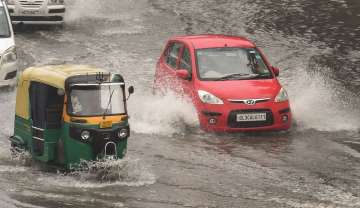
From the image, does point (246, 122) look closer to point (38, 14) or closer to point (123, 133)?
point (123, 133)

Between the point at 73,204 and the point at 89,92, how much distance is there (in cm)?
205

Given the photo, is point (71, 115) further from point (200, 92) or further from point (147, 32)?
point (147, 32)

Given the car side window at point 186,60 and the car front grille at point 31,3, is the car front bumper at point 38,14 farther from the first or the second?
the car side window at point 186,60

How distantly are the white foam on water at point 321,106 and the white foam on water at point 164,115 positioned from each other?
2.19 m

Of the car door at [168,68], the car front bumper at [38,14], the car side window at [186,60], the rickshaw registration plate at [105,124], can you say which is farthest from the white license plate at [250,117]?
the car front bumper at [38,14]

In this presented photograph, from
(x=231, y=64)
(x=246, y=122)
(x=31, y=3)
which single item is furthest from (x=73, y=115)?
(x=31, y=3)

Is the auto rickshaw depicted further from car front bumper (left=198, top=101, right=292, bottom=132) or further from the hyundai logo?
the hyundai logo

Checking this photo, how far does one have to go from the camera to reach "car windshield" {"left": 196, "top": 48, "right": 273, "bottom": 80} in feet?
54.7

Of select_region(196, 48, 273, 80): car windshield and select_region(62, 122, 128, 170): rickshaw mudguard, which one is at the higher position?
select_region(62, 122, 128, 170): rickshaw mudguard

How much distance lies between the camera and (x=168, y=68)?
59.2ft

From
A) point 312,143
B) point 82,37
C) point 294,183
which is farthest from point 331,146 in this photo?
point 82,37

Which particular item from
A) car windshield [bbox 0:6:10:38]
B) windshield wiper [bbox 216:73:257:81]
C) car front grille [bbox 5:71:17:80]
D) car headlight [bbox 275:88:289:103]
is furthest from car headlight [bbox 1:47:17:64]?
car headlight [bbox 275:88:289:103]

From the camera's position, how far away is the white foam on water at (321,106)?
1719 cm

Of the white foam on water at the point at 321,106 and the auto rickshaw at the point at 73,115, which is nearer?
the auto rickshaw at the point at 73,115
